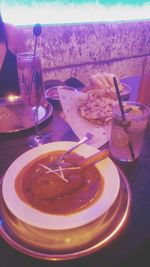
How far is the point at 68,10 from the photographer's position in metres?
3.38

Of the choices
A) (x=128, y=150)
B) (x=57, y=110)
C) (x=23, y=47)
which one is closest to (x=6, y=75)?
(x=23, y=47)

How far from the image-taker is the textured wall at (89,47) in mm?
2729

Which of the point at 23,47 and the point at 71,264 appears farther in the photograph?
the point at 23,47

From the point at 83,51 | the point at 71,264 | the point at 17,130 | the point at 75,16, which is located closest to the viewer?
the point at 71,264

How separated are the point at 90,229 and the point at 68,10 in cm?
350

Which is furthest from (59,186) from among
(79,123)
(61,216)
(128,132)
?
(79,123)

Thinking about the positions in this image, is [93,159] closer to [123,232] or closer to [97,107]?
[123,232]

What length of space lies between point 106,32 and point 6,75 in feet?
5.81

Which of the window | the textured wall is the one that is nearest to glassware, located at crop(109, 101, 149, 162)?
the textured wall

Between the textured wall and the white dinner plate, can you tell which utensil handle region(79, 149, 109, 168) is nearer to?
the white dinner plate

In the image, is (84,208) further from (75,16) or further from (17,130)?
(75,16)

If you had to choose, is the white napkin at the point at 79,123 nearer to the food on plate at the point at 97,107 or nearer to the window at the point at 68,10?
the food on plate at the point at 97,107

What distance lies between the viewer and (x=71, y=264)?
511 millimetres

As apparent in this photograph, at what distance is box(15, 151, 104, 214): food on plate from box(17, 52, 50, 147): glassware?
0.25 meters
